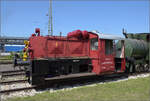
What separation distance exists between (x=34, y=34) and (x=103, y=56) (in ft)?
14.5

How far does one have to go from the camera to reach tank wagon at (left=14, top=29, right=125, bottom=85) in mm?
A: 7176

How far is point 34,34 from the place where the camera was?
8156mm

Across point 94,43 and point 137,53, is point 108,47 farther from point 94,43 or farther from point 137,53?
point 137,53

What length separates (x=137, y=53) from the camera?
40.0 ft

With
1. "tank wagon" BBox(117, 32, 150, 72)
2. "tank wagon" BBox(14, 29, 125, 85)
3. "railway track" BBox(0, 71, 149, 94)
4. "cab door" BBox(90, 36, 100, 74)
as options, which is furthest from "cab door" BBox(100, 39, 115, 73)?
"tank wagon" BBox(117, 32, 150, 72)

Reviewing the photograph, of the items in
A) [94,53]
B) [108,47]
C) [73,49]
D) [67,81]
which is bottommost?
[67,81]

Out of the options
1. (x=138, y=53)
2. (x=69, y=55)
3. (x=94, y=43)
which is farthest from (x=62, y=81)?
(x=138, y=53)

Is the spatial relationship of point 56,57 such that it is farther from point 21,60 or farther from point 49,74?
point 21,60

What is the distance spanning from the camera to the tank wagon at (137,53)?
37.7 ft

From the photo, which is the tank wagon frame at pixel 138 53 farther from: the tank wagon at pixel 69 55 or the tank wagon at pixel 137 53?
the tank wagon at pixel 69 55

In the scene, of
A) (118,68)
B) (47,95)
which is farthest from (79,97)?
(118,68)

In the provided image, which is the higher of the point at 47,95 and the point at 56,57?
the point at 56,57

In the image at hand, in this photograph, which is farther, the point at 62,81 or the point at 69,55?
the point at 69,55

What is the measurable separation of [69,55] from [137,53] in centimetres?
678
